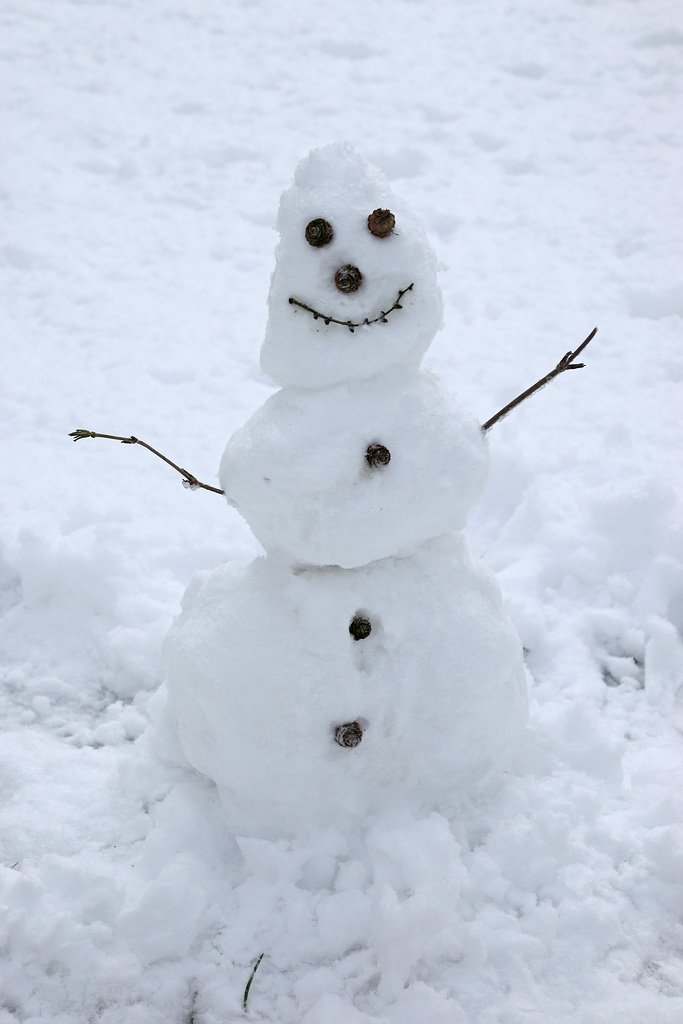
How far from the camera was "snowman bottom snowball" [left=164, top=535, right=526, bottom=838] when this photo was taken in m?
1.95

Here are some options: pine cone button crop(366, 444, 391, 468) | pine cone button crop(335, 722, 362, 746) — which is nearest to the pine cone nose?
pine cone button crop(366, 444, 391, 468)

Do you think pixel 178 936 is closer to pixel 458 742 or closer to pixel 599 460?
pixel 458 742

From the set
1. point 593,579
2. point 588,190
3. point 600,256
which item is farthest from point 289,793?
point 588,190

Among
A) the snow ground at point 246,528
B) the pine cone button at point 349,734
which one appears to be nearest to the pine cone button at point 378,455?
the pine cone button at point 349,734

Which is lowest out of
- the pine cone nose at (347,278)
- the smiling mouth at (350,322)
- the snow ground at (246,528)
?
the snow ground at (246,528)

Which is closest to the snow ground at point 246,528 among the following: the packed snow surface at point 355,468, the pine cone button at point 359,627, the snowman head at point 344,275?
the pine cone button at point 359,627

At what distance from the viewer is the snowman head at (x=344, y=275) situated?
1.67 meters

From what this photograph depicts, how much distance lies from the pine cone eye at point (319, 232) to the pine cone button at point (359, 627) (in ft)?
2.53

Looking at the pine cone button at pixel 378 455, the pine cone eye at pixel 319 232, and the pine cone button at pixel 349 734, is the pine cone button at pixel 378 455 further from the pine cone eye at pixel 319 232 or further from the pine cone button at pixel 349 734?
the pine cone button at pixel 349 734

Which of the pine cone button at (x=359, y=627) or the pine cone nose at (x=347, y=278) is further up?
the pine cone nose at (x=347, y=278)

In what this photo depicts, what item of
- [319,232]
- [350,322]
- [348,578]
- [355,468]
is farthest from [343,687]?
[319,232]

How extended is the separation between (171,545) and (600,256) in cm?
278

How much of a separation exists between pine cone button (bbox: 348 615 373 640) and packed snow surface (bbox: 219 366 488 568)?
6.0 inches

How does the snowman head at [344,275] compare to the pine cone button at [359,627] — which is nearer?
the snowman head at [344,275]
